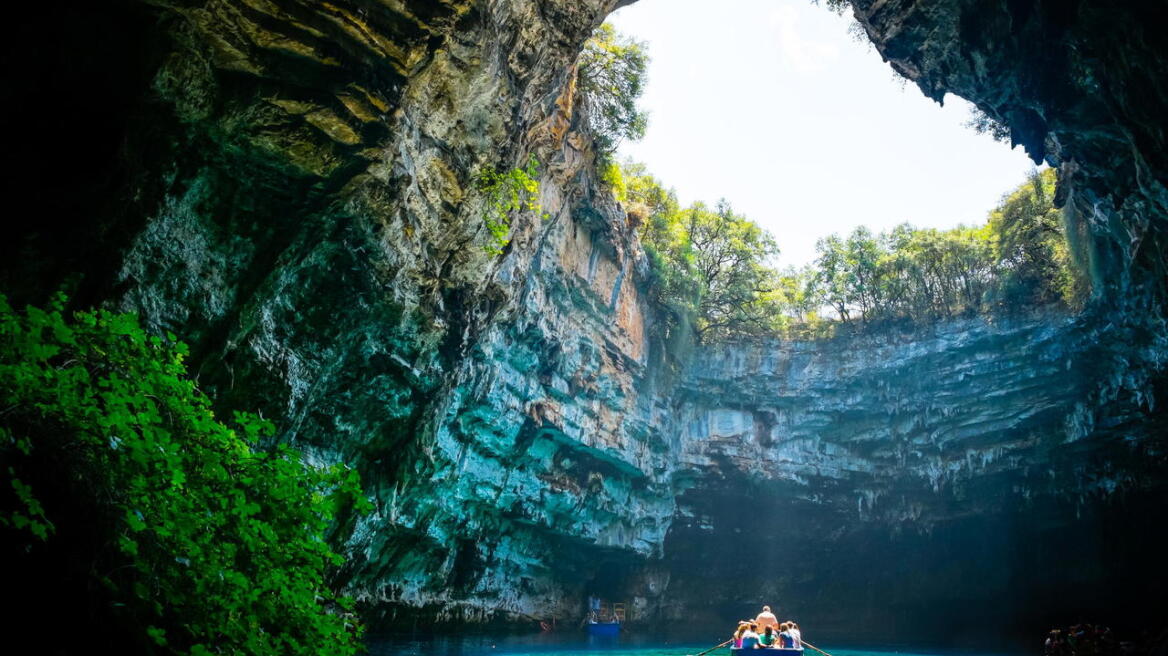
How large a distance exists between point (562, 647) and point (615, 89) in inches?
754

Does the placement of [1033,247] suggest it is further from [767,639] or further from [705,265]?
[767,639]

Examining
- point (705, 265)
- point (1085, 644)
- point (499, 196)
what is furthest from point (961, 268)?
point (499, 196)

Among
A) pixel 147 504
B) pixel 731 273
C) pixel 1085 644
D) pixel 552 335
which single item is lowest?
pixel 147 504

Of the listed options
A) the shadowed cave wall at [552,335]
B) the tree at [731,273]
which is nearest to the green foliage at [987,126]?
the shadowed cave wall at [552,335]

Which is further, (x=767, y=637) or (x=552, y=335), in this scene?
(x=552, y=335)

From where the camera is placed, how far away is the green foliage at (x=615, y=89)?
23.2m

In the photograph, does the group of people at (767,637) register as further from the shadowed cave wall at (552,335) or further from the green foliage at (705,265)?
the green foliage at (705,265)

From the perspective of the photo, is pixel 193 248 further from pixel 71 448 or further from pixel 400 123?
pixel 71 448

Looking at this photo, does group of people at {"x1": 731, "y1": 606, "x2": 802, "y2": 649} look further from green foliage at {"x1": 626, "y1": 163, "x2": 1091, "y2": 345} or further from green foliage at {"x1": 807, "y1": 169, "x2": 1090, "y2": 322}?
green foliage at {"x1": 807, "y1": 169, "x2": 1090, "y2": 322}

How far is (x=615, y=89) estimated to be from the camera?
24000mm

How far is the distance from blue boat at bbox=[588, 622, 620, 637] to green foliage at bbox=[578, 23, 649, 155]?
18.7 metres

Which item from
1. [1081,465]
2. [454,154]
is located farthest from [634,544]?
[454,154]

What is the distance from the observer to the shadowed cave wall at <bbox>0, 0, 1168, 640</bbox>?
32.0ft

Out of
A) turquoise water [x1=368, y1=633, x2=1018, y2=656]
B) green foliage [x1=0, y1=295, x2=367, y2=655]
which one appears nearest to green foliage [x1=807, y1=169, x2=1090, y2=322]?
turquoise water [x1=368, y1=633, x2=1018, y2=656]
